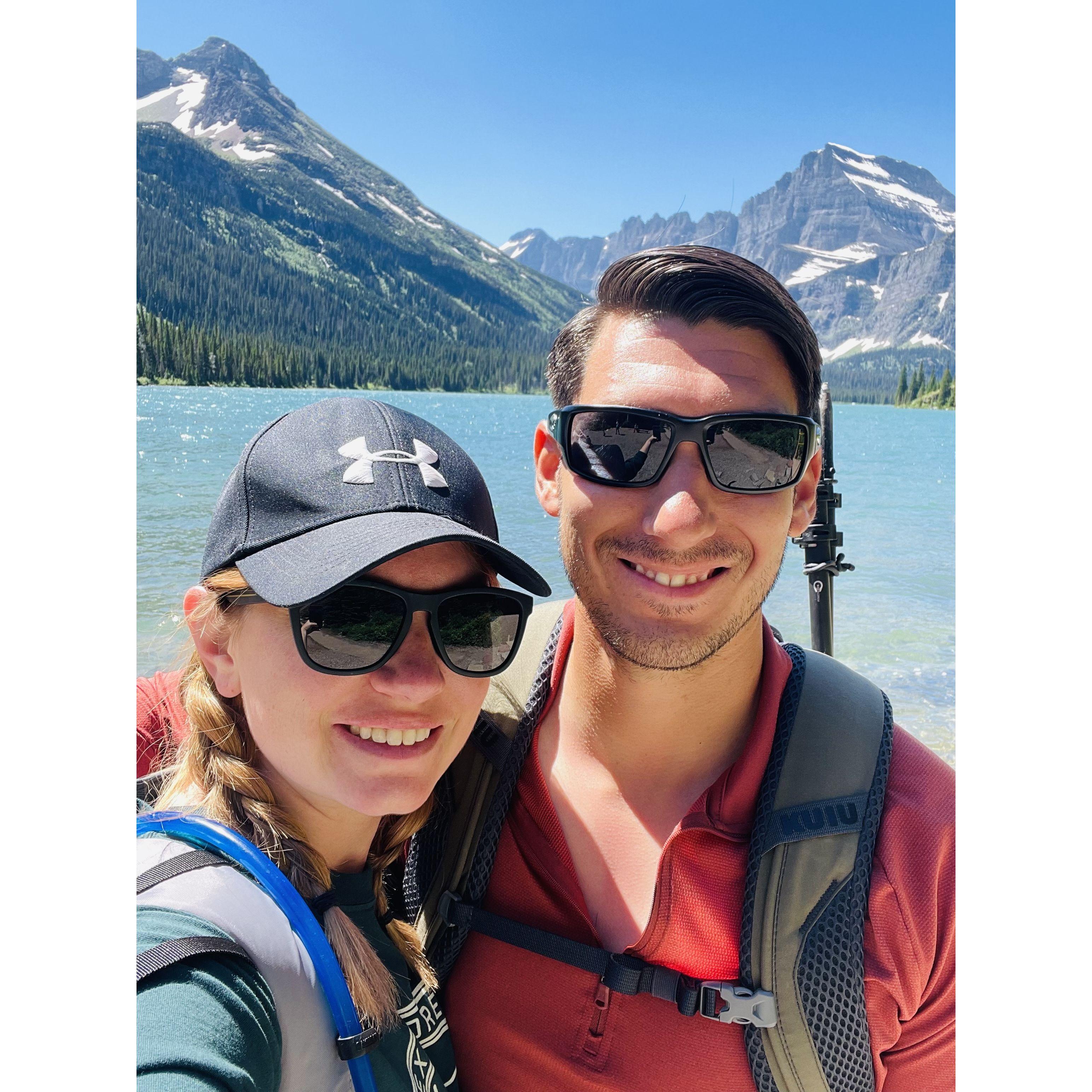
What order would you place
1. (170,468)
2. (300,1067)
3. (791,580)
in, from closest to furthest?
(300,1067)
(791,580)
(170,468)

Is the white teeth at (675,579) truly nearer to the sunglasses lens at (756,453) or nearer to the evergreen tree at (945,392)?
the sunglasses lens at (756,453)

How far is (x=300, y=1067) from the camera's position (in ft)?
3.92

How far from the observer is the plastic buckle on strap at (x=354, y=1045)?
122 centimetres

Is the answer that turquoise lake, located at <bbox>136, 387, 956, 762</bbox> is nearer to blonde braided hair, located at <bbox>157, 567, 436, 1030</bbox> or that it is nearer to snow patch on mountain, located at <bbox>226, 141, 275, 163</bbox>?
blonde braided hair, located at <bbox>157, 567, 436, 1030</bbox>

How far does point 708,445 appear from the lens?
6.77 ft

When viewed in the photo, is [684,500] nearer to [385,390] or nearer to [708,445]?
[708,445]

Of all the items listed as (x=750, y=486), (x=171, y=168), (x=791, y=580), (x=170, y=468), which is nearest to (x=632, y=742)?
(x=750, y=486)

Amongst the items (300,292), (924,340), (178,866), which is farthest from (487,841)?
(924,340)

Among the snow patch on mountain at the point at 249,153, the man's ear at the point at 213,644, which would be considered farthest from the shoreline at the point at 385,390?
the snow patch on mountain at the point at 249,153

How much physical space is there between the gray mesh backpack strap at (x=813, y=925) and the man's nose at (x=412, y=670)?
81 cm

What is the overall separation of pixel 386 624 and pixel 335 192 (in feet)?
591

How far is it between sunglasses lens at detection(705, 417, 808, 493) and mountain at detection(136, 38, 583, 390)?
28795 mm

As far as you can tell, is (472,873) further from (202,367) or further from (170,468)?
(202,367)
